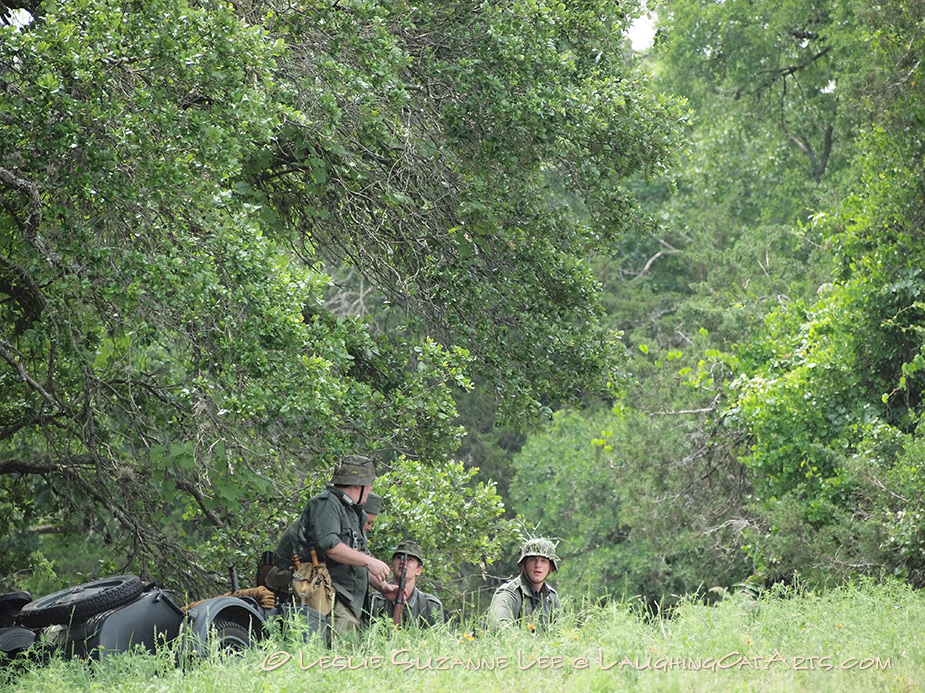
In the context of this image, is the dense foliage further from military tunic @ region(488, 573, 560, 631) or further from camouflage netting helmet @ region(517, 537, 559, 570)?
military tunic @ region(488, 573, 560, 631)

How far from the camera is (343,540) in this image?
731 cm

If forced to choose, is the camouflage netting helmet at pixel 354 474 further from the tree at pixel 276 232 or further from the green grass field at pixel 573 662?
the green grass field at pixel 573 662

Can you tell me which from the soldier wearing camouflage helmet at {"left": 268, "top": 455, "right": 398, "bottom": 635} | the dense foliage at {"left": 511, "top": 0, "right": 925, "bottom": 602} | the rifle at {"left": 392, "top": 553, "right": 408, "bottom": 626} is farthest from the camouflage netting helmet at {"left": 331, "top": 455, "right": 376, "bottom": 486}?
the dense foliage at {"left": 511, "top": 0, "right": 925, "bottom": 602}

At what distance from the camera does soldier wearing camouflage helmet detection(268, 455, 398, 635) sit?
709cm

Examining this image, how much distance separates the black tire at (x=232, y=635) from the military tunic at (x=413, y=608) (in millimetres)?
967

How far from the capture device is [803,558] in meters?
12.8

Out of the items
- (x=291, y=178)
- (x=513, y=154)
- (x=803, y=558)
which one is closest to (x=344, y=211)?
(x=291, y=178)

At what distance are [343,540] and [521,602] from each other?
1.49m

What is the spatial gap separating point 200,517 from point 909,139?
335 inches

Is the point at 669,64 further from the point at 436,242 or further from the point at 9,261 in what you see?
the point at 9,261

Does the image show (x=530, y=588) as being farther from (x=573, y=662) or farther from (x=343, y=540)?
(x=573, y=662)

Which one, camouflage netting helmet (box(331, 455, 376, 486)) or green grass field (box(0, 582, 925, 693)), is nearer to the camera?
green grass field (box(0, 582, 925, 693))

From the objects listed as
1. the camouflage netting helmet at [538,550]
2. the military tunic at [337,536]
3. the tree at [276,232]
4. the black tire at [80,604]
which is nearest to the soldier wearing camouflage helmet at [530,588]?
the camouflage netting helmet at [538,550]

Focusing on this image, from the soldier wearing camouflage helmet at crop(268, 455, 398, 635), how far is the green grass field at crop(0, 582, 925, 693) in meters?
0.56
